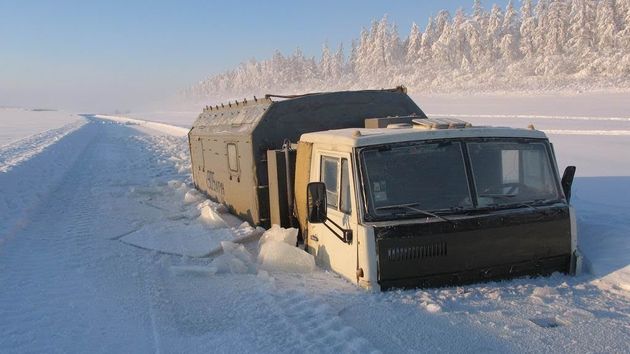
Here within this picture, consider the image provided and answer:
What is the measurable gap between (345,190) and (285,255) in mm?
1301

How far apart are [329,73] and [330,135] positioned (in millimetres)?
108238

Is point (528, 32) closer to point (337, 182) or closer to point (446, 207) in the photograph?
point (337, 182)

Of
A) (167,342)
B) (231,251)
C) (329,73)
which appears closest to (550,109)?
(231,251)

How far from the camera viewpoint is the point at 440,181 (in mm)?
5348

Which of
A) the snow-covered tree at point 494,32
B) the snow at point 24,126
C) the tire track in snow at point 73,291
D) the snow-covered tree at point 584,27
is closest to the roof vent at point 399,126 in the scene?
the tire track in snow at point 73,291

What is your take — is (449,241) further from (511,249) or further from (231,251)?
(231,251)

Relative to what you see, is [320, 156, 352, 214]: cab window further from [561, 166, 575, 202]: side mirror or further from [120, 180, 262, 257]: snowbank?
[561, 166, 575, 202]: side mirror

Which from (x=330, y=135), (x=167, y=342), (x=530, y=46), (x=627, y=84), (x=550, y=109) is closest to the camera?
(x=167, y=342)

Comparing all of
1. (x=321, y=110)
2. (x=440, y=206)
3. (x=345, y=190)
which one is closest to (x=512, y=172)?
(x=440, y=206)

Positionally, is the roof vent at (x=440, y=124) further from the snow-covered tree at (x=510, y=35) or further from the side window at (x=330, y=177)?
the snow-covered tree at (x=510, y=35)

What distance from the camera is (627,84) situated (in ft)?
151

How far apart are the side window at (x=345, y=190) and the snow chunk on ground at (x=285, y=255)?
3.15 feet

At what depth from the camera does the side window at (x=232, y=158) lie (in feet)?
29.2

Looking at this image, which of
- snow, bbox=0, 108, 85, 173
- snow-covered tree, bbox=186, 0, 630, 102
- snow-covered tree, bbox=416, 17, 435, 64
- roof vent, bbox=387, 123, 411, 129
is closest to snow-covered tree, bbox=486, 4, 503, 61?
snow-covered tree, bbox=186, 0, 630, 102
